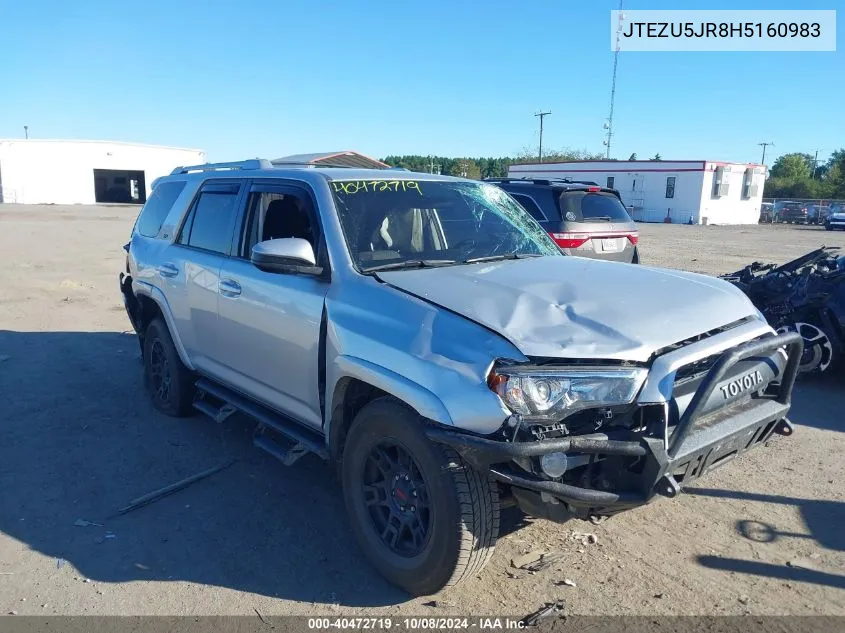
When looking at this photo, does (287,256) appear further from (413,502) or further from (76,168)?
(76,168)

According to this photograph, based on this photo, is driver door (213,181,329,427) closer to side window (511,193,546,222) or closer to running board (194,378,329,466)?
running board (194,378,329,466)

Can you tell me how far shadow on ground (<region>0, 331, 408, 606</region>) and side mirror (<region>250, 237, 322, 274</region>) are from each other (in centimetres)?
153

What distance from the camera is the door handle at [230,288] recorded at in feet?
14.3

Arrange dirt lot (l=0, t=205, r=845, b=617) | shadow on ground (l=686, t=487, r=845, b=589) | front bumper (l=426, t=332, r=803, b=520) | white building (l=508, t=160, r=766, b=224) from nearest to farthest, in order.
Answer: front bumper (l=426, t=332, r=803, b=520)
dirt lot (l=0, t=205, r=845, b=617)
shadow on ground (l=686, t=487, r=845, b=589)
white building (l=508, t=160, r=766, b=224)

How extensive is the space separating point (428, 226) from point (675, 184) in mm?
48952

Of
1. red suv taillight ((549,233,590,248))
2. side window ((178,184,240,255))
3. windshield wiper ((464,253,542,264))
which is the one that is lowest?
red suv taillight ((549,233,590,248))

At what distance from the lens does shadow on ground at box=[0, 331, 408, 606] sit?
11.2 feet

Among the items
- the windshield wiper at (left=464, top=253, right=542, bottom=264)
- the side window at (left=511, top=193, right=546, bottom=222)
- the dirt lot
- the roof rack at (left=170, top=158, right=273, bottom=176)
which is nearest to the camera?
the dirt lot

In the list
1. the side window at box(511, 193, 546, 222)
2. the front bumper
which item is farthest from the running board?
the side window at box(511, 193, 546, 222)

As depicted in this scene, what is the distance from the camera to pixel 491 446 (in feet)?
8.55

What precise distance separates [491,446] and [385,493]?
0.92 meters

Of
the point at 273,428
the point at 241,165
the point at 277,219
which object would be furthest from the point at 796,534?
the point at 241,165

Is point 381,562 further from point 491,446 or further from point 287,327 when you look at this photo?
point 287,327

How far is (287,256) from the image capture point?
3.53m
